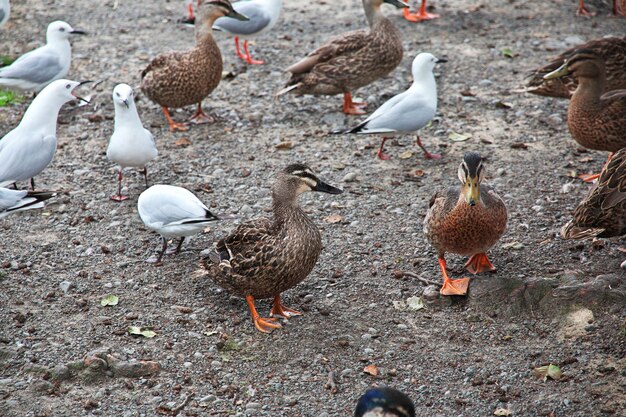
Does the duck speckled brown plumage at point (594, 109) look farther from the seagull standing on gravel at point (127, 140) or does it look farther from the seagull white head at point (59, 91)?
the seagull white head at point (59, 91)

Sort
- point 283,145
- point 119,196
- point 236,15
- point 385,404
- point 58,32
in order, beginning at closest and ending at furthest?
point 385,404, point 119,196, point 283,145, point 58,32, point 236,15

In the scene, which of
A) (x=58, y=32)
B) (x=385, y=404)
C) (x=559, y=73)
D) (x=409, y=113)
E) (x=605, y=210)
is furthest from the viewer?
(x=58, y=32)

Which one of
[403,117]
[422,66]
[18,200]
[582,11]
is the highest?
[18,200]

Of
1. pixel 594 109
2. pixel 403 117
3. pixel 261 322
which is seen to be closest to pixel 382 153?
pixel 403 117

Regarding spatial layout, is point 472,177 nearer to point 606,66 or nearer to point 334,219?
point 334,219

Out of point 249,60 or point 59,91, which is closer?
point 59,91

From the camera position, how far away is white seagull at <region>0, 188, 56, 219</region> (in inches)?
242

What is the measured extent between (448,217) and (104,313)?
248cm

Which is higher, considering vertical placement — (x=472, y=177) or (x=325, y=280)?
(x=472, y=177)

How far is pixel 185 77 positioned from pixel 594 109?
3.96 metres

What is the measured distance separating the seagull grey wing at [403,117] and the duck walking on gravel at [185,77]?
1.93 meters

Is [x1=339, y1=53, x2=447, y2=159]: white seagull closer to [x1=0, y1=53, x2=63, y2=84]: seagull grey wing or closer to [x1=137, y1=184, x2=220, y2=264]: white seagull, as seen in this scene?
[x1=137, y1=184, x2=220, y2=264]: white seagull

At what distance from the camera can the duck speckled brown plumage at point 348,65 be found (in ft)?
29.0

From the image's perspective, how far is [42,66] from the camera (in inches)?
352
